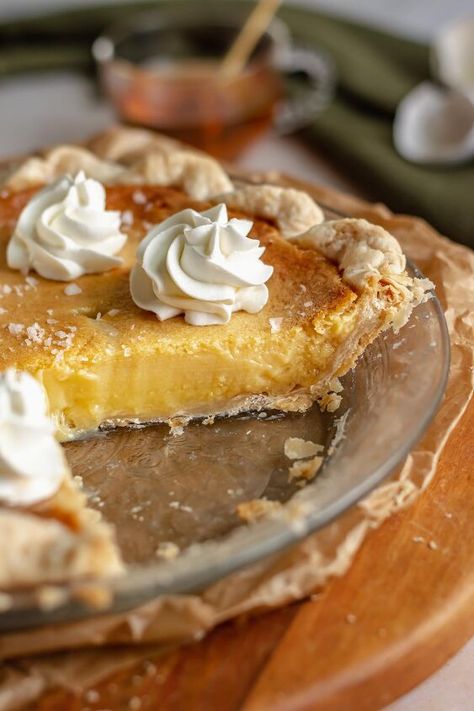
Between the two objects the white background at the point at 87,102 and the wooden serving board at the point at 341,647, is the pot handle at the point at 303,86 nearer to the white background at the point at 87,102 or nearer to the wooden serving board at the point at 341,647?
the white background at the point at 87,102

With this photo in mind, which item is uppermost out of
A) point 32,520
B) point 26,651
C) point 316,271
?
point 316,271

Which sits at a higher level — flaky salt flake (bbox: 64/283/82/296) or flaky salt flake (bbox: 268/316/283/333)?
flaky salt flake (bbox: 268/316/283/333)

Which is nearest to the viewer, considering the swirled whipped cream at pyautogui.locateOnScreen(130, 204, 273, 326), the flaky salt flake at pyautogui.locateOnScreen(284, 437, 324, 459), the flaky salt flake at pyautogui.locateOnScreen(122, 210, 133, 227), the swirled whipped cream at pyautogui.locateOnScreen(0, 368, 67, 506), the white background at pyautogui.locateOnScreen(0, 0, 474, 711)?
the swirled whipped cream at pyautogui.locateOnScreen(0, 368, 67, 506)

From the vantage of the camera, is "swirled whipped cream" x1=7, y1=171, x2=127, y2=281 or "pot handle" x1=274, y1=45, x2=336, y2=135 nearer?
"swirled whipped cream" x1=7, y1=171, x2=127, y2=281

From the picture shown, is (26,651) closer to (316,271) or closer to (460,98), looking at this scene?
(316,271)

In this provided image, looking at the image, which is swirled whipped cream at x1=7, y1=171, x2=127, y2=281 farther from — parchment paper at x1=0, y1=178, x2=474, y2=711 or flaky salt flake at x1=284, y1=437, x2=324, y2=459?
parchment paper at x1=0, y1=178, x2=474, y2=711

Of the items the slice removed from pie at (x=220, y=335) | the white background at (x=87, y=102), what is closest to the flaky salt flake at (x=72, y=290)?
the slice removed from pie at (x=220, y=335)

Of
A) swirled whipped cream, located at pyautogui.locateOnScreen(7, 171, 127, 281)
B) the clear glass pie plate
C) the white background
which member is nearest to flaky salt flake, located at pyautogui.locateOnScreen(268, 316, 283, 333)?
the clear glass pie plate

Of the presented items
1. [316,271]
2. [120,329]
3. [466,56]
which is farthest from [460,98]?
[120,329]
